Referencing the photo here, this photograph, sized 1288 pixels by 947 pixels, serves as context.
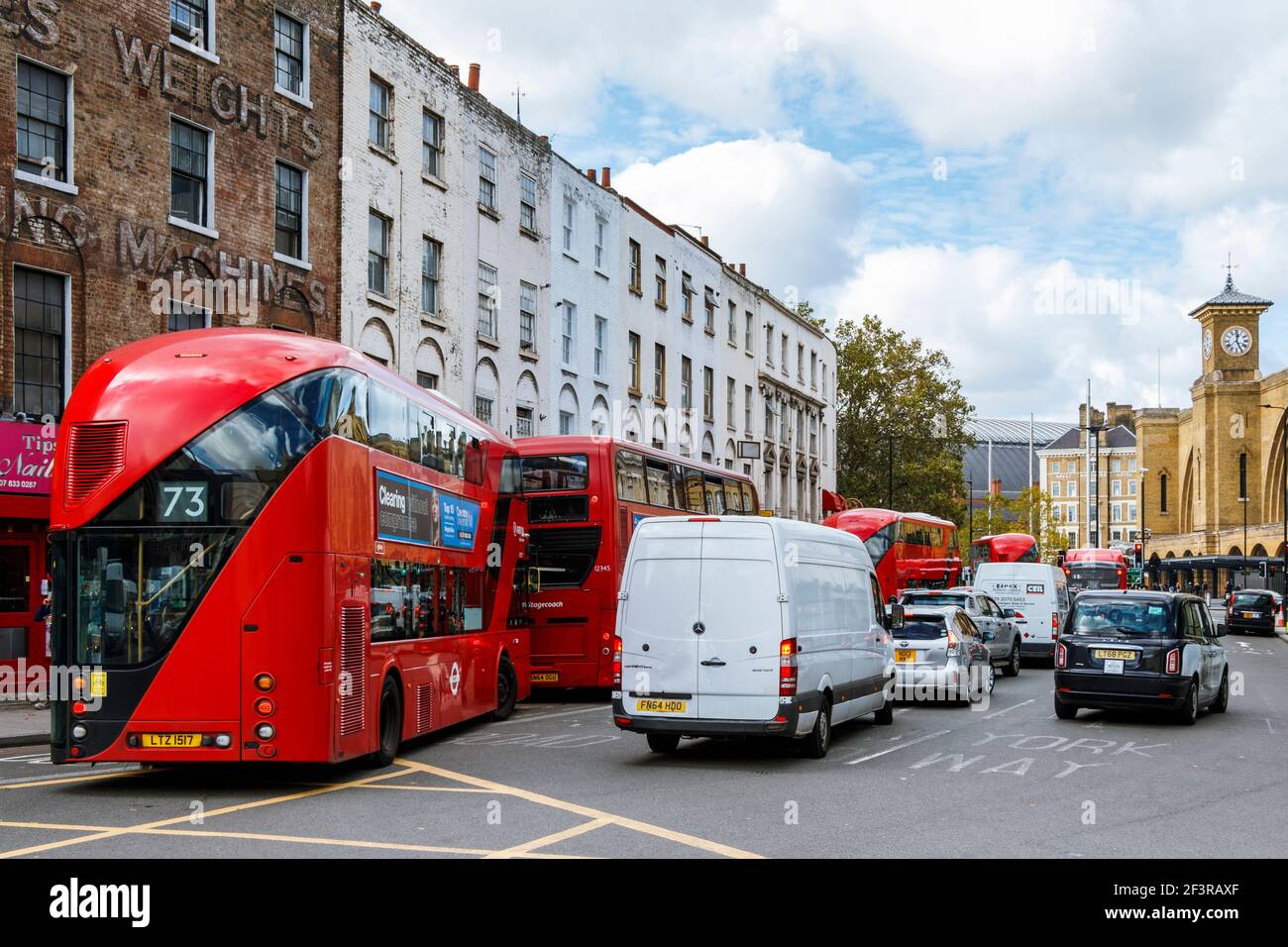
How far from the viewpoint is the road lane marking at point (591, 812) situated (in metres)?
9.02

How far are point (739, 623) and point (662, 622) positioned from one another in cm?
82

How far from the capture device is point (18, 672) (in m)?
20.0

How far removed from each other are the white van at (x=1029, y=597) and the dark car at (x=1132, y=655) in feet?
40.7

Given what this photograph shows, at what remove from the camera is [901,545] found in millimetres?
A: 43781

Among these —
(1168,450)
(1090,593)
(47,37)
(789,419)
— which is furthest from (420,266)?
(1168,450)

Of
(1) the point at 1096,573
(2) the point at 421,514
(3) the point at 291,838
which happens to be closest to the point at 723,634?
(2) the point at 421,514

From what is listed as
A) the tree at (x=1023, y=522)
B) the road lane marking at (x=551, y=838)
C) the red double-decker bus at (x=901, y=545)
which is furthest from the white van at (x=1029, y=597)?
the tree at (x=1023, y=522)

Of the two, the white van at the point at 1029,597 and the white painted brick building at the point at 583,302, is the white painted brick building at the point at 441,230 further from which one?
the white van at the point at 1029,597

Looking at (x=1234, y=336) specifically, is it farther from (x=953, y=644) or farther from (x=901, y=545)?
(x=953, y=644)

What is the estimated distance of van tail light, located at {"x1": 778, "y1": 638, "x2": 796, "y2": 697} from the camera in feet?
43.8

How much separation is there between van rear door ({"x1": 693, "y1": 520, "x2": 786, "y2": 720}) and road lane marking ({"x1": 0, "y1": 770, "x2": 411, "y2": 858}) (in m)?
3.19

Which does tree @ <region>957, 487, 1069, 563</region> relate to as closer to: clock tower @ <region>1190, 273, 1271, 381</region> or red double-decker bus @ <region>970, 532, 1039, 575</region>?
clock tower @ <region>1190, 273, 1271, 381</region>
